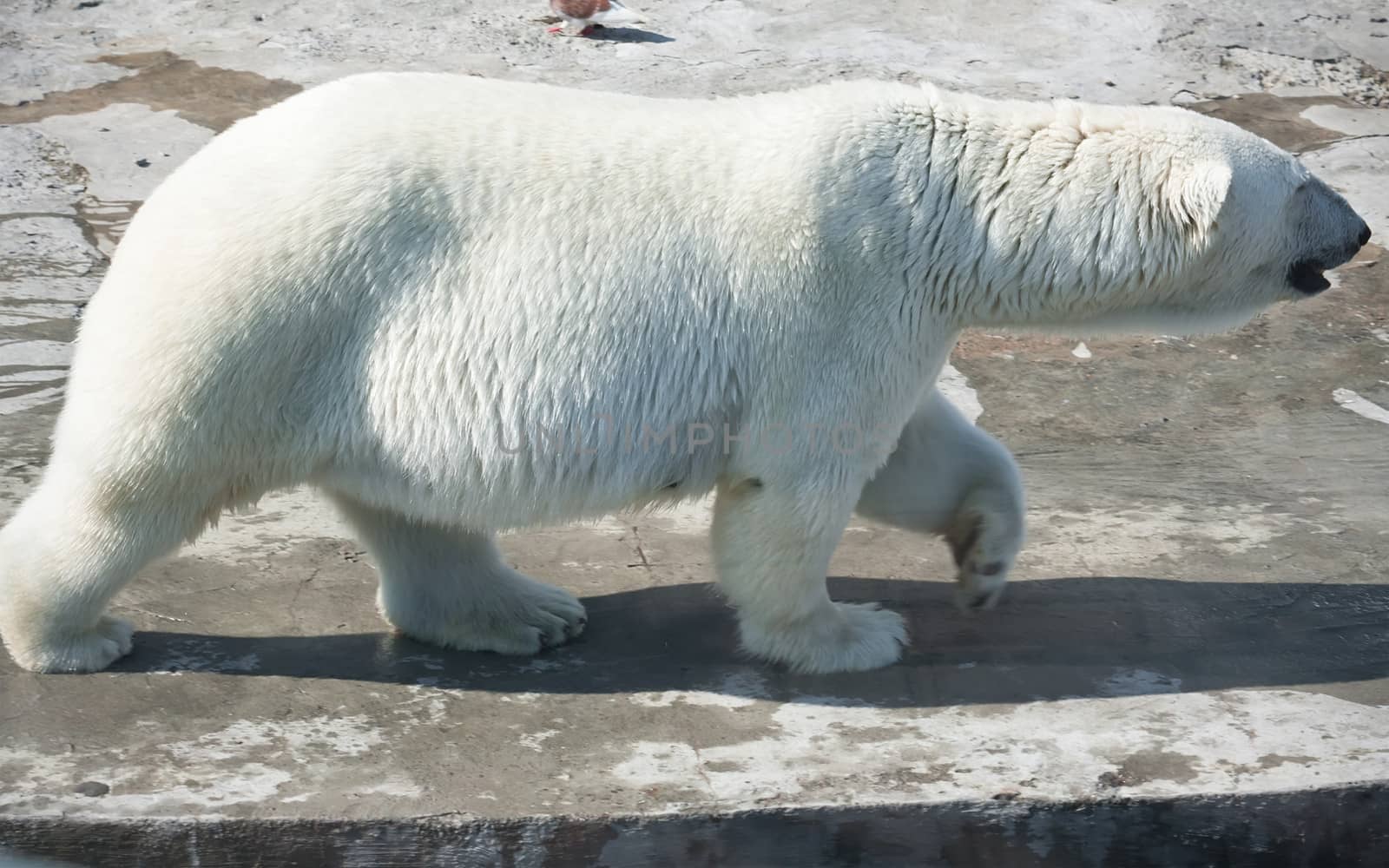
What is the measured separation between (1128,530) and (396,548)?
189cm

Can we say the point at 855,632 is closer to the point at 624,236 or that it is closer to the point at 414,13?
the point at 624,236

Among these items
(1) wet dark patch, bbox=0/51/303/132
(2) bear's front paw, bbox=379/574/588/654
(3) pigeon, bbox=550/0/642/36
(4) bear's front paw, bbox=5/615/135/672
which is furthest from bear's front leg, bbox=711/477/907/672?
(3) pigeon, bbox=550/0/642/36

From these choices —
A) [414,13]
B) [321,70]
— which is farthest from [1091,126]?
[414,13]

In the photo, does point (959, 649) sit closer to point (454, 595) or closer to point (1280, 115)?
Answer: point (454, 595)

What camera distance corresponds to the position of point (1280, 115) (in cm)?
686

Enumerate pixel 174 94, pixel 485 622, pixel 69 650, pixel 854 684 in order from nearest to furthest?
pixel 69 650 → pixel 854 684 → pixel 485 622 → pixel 174 94

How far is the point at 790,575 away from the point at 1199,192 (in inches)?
43.9

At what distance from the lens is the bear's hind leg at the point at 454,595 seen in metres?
3.29

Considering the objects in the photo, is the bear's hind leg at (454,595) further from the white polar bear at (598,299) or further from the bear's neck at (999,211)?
the bear's neck at (999,211)

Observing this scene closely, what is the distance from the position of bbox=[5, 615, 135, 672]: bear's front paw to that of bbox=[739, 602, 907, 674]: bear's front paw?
1.28m

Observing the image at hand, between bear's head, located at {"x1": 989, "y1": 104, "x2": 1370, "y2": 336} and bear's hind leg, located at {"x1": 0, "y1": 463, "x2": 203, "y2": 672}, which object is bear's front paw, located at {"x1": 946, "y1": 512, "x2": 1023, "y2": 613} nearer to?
bear's head, located at {"x1": 989, "y1": 104, "x2": 1370, "y2": 336}

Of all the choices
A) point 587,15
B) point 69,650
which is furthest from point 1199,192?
point 587,15

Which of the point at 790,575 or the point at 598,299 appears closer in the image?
the point at 598,299

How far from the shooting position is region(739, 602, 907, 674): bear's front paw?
321 cm
